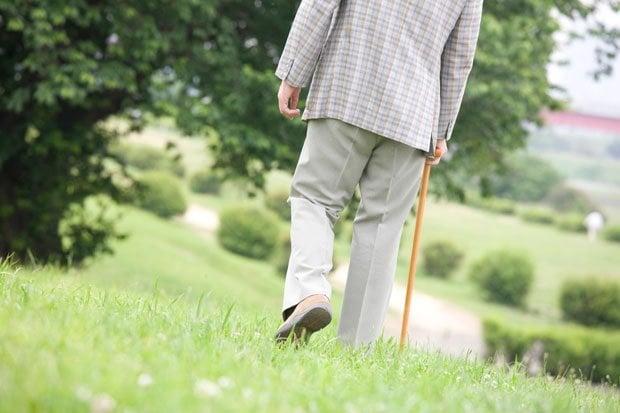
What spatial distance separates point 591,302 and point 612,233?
56.2 feet

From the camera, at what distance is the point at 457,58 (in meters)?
3.40

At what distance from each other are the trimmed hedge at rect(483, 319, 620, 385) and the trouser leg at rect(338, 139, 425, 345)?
11178 millimetres

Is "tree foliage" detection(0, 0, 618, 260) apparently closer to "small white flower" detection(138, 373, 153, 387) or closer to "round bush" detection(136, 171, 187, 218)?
"small white flower" detection(138, 373, 153, 387)

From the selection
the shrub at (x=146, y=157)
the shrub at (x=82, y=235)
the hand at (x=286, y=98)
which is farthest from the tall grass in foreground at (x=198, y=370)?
the shrub at (x=146, y=157)

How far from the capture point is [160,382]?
201cm

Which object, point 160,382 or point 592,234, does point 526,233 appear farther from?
point 160,382

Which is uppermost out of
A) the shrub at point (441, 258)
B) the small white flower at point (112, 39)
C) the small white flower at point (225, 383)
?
A: the small white flower at point (112, 39)

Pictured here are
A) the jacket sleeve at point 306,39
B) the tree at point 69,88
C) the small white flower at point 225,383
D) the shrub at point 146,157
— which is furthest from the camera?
the shrub at point 146,157

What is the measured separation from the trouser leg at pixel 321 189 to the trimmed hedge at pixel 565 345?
37.3 feet

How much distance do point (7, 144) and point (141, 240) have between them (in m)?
13.3

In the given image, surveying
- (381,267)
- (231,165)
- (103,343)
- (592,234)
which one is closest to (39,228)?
(231,165)

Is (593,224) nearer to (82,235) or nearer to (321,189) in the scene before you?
(82,235)

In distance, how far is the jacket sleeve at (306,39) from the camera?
10.4 feet

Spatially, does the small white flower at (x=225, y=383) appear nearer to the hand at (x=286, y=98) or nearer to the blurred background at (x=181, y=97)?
the hand at (x=286, y=98)
